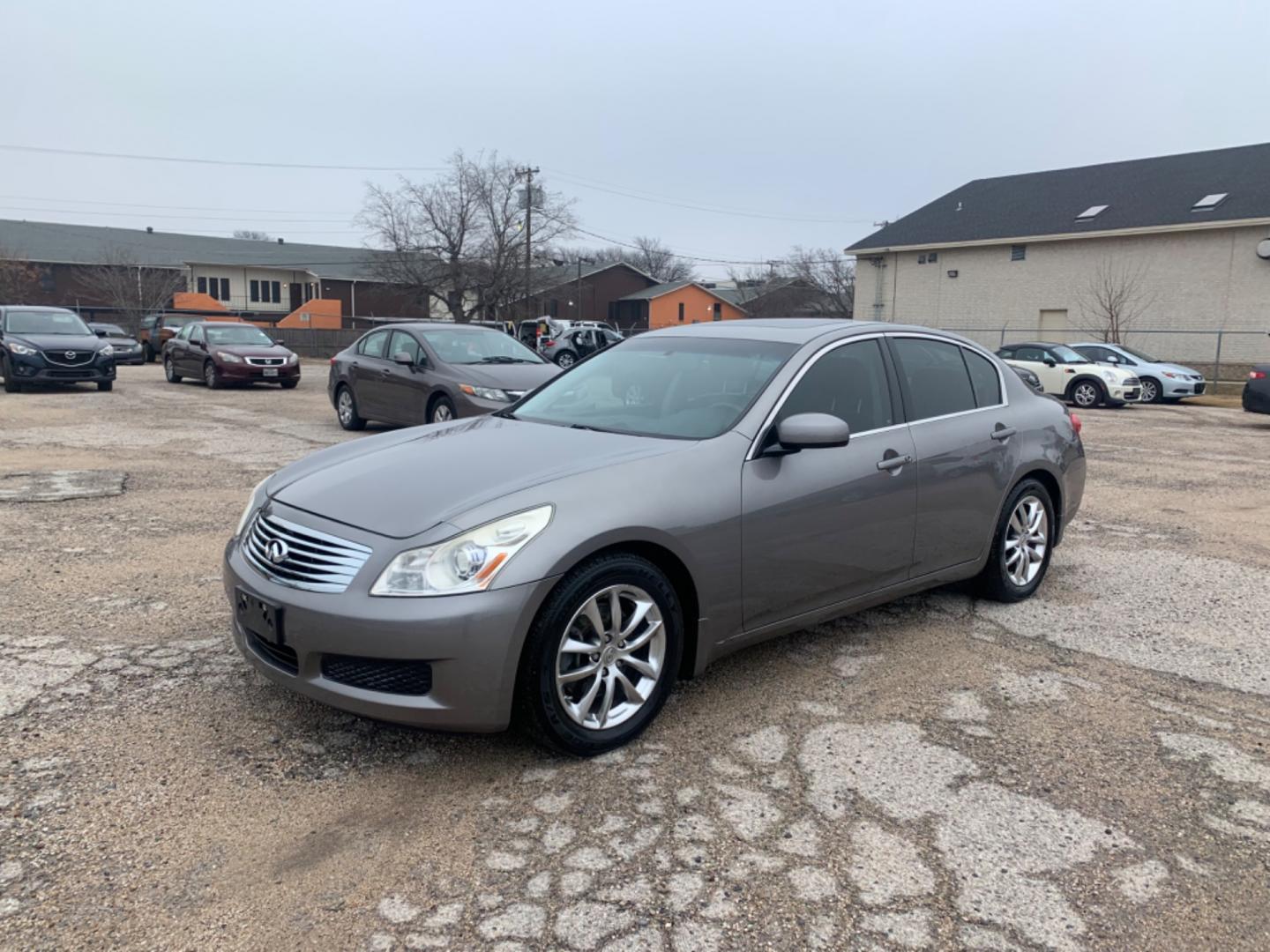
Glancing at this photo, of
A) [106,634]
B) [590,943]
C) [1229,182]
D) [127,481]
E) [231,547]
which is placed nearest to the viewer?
[590,943]

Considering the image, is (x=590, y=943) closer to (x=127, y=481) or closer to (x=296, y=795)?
(x=296, y=795)

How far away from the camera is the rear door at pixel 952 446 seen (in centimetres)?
449

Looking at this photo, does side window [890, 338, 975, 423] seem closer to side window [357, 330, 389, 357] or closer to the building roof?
side window [357, 330, 389, 357]

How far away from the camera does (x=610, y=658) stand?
330cm

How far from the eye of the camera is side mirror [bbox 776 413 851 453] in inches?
145

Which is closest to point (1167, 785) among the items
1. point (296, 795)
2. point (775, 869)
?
point (775, 869)

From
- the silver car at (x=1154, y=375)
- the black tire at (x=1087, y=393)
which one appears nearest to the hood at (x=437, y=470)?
the black tire at (x=1087, y=393)

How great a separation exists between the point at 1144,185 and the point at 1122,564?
1255 inches

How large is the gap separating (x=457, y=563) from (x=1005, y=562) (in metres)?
3.34

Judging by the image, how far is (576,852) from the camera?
9.02 feet

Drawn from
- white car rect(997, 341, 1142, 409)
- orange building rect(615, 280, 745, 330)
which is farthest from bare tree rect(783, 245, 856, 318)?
white car rect(997, 341, 1142, 409)

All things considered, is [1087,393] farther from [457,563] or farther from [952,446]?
[457,563]

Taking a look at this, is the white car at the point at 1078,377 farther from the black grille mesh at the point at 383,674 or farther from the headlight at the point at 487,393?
the black grille mesh at the point at 383,674

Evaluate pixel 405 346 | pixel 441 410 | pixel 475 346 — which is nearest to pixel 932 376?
pixel 441 410
